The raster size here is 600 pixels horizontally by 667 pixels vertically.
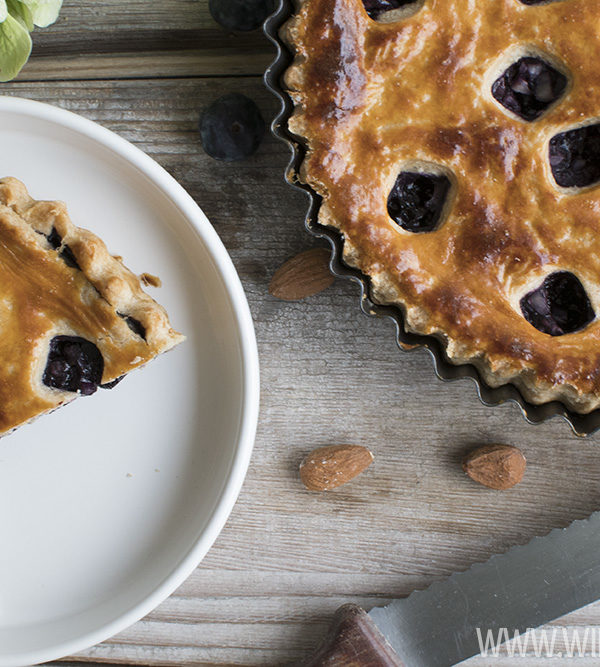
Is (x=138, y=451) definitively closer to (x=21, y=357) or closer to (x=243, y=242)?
(x=21, y=357)

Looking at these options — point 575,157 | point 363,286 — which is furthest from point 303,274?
point 575,157

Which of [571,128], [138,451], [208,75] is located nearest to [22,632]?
[138,451]

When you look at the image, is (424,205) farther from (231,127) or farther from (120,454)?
(120,454)

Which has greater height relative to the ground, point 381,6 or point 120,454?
point 381,6

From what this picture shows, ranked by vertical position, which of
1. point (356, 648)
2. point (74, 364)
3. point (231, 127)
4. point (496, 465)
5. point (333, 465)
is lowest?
point (356, 648)

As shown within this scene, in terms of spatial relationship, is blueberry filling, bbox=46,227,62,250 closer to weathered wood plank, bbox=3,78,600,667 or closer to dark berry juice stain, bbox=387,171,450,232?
weathered wood plank, bbox=3,78,600,667

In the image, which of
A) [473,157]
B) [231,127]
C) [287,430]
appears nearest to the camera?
[473,157]

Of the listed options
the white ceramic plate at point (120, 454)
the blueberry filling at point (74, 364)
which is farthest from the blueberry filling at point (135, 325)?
the white ceramic plate at point (120, 454)
